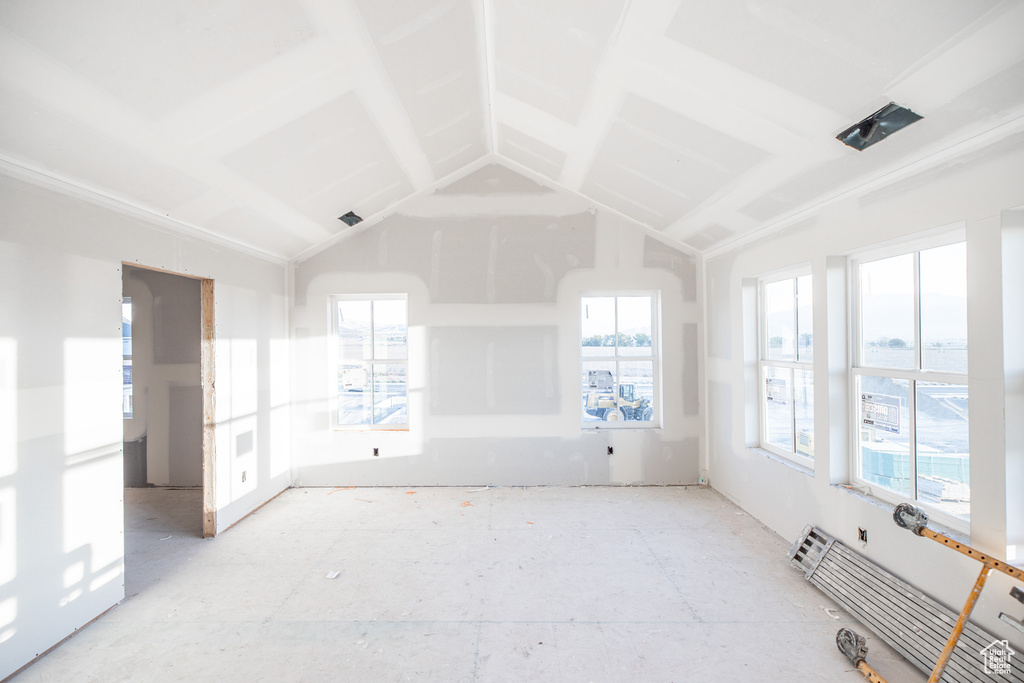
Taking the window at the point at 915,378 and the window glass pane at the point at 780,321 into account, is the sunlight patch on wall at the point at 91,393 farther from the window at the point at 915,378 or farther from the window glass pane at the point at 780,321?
the window glass pane at the point at 780,321

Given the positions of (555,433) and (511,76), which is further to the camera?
(555,433)

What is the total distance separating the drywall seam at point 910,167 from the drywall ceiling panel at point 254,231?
4.14 metres

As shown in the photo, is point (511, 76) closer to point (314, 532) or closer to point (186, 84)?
point (186, 84)

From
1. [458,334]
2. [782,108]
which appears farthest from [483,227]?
[782,108]

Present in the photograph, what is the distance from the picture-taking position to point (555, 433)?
479 cm

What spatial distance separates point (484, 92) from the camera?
347 cm

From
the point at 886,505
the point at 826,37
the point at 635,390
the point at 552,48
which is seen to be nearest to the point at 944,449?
the point at 886,505

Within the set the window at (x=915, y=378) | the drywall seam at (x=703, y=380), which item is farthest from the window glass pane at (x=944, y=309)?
the drywall seam at (x=703, y=380)

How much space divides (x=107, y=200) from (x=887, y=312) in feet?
15.7

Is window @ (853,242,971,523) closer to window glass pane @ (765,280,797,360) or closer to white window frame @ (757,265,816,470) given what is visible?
white window frame @ (757,265,816,470)

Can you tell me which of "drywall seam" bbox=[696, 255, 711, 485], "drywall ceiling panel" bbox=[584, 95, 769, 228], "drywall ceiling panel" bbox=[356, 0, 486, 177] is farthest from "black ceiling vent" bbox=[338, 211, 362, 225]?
"drywall seam" bbox=[696, 255, 711, 485]

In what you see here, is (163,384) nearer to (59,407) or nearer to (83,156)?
(59,407)

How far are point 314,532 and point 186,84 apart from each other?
324cm

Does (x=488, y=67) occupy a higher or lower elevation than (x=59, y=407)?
higher
